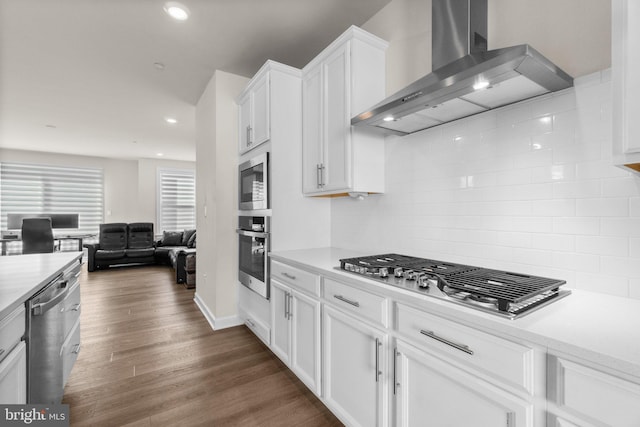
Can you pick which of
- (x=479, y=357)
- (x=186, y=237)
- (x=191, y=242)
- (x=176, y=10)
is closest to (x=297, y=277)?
(x=479, y=357)

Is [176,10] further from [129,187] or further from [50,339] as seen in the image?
[129,187]

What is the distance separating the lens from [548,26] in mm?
1360

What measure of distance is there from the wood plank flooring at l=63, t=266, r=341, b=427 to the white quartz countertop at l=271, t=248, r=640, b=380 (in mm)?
1188

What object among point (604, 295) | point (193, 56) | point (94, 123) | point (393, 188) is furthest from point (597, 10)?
point (94, 123)

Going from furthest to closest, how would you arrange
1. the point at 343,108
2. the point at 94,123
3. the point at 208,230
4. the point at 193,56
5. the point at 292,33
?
the point at 94,123, the point at 208,230, the point at 193,56, the point at 292,33, the point at 343,108

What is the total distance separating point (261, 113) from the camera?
2.68 meters

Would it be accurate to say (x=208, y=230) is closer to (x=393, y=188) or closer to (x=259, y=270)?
(x=259, y=270)

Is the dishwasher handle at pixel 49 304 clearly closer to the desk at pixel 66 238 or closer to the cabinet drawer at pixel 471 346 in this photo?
the cabinet drawer at pixel 471 346

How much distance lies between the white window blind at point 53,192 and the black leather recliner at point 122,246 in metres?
1.65

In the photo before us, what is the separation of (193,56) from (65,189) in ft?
23.3

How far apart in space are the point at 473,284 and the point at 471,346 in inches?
10.1

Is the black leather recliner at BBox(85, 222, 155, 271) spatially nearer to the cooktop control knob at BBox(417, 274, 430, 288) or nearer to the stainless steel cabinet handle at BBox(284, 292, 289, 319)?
the stainless steel cabinet handle at BBox(284, 292, 289, 319)

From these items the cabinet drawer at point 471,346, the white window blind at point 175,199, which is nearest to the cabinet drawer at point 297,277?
the cabinet drawer at point 471,346

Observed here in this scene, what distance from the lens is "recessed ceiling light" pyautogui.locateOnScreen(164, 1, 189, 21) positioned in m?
2.22
